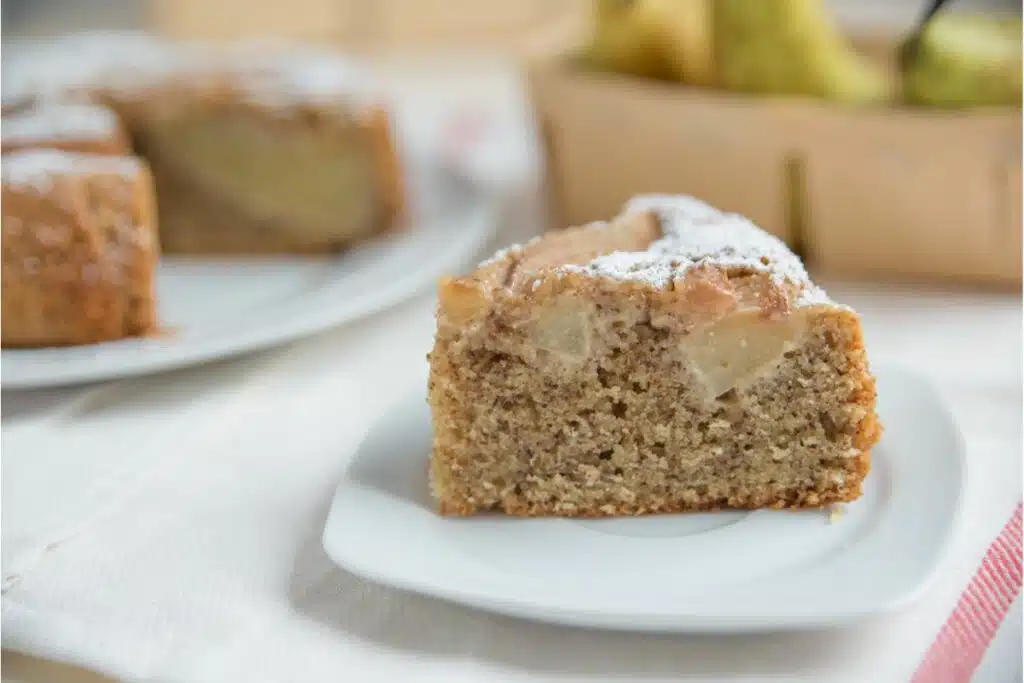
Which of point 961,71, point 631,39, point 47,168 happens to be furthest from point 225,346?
point 961,71

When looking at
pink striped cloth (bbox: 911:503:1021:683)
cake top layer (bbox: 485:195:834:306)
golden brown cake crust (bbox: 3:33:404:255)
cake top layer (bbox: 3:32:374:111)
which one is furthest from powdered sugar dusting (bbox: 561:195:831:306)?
cake top layer (bbox: 3:32:374:111)

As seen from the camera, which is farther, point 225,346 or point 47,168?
point 47,168

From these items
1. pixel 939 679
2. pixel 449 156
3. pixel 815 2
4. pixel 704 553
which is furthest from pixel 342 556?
pixel 449 156

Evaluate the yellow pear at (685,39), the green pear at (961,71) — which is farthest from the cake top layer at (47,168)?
the green pear at (961,71)

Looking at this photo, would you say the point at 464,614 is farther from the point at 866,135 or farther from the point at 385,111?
the point at 385,111

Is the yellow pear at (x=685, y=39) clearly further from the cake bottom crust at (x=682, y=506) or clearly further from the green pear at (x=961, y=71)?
the cake bottom crust at (x=682, y=506)

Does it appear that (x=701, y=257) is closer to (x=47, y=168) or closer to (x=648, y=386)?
(x=648, y=386)

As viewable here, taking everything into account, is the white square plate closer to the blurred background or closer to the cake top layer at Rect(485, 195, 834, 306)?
the cake top layer at Rect(485, 195, 834, 306)
